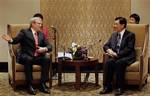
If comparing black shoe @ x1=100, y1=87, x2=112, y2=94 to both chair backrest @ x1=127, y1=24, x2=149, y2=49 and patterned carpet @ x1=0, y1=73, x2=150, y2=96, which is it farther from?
chair backrest @ x1=127, y1=24, x2=149, y2=49

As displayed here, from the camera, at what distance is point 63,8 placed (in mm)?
7957

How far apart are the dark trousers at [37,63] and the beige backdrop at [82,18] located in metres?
1.95

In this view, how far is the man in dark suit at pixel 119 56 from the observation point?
5941 mm

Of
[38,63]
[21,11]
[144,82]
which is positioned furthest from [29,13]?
[144,82]

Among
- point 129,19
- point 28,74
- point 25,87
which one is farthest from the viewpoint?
point 129,19

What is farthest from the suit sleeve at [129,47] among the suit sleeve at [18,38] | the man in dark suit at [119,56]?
the suit sleeve at [18,38]

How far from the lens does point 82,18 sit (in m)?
7.98

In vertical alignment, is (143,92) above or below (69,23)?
below

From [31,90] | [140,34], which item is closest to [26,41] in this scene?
[31,90]

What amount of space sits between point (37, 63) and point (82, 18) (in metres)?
2.23

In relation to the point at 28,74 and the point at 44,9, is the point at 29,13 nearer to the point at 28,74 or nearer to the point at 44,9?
the point at 44,9

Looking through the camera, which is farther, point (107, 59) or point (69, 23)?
point (69, 23)

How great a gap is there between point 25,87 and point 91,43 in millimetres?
2223

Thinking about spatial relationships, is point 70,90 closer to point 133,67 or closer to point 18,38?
point 133,67
